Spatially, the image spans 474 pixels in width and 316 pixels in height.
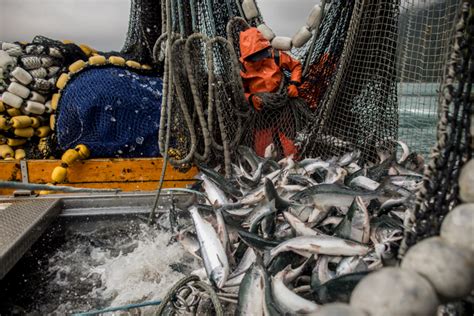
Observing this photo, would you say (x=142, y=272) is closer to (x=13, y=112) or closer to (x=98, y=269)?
(x=98, y=269)

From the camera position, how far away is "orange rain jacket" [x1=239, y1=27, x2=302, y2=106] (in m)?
4.28

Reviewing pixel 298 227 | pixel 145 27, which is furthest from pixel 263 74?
pixel 145 27

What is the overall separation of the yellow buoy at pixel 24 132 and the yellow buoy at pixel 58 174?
1.27 metres

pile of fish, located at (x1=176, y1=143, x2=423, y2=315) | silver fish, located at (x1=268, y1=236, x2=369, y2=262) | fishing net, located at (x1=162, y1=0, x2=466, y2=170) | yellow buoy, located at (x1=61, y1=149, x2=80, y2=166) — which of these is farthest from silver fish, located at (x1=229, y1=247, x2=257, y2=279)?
yellow buoy, located at (x1=61, y1=149, x2=80, y2=166)

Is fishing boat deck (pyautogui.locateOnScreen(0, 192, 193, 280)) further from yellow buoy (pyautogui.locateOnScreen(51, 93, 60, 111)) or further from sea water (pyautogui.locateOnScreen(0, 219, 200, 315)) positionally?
yellow buoy (pyautogui.locateOnScreen(51, 93, 60, 111))

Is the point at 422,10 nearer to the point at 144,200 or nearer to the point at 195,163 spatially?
the point at 195,163

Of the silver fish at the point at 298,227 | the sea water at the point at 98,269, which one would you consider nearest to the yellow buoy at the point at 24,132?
the sea water at the point at 98,269

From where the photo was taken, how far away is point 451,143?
138 centimetres

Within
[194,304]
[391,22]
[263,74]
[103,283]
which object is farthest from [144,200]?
[391,22]

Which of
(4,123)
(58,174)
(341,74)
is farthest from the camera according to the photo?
(4,123)

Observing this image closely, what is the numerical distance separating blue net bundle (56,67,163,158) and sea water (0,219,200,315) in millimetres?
1424

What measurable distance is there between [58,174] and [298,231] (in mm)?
3310

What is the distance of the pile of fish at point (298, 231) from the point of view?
2184 mm

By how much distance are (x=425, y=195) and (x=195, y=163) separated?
329 cm
